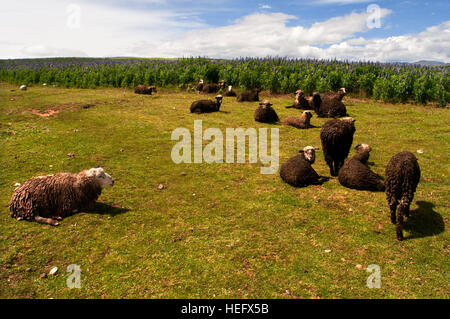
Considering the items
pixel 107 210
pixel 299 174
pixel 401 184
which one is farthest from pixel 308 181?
pixel 107 210

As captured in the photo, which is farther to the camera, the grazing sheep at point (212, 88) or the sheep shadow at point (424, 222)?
the grazing sheep at point (212, 88)

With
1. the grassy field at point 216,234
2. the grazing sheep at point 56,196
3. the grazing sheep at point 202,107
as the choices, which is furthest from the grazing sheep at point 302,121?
the grazing sheep at point 56,196

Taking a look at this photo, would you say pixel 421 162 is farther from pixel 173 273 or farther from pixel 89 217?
pixel 89 217

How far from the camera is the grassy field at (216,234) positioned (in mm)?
5121

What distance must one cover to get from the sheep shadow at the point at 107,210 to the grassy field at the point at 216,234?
0.06 m

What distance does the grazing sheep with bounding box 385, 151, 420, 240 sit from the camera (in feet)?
20.8

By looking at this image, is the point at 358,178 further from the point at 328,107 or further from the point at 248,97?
the point at 248,97

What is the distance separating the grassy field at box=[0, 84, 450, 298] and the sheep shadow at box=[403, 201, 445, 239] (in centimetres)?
3

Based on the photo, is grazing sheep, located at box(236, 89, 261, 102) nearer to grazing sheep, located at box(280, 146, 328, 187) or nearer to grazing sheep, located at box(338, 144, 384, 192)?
grazing sheep, located at box(280, 146, 328, 187)

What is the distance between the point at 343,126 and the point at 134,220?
7419 millimetres

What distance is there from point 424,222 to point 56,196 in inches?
383

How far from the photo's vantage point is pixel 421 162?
36.2 feet

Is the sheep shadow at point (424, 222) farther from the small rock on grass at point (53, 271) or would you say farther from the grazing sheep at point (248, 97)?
the grazing sheep at point (248, 97)
